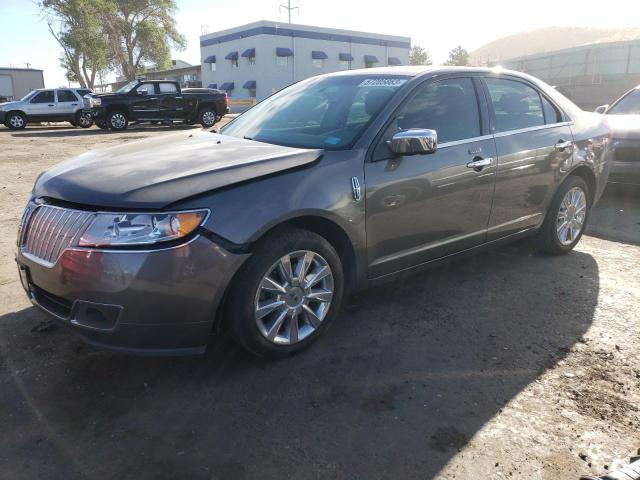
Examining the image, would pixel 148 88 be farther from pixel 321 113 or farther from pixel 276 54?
pixel 276 54

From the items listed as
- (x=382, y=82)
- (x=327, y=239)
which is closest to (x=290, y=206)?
(x=327, y=239)

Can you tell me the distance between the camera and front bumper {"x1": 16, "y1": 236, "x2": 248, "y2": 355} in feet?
8.22

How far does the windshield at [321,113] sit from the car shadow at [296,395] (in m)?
1.28

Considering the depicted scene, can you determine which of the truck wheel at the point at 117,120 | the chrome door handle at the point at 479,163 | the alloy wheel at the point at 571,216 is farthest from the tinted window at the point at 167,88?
the chrome door handle at the point at 479,163

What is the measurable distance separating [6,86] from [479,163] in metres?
45.3

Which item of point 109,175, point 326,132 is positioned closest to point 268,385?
point 109,175

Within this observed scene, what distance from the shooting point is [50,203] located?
288 cm

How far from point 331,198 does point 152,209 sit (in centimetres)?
102

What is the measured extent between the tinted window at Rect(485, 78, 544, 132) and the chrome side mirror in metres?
1.14

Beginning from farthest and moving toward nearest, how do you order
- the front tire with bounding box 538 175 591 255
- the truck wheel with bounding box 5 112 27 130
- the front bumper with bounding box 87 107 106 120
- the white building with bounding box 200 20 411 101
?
the white building with bounding box 200 20 411 101
the truck wheel with bounding box 5 112 27 130
the front bumper with bounding box 87 107 106 120
the front tire with bounding box 538 175 591 255

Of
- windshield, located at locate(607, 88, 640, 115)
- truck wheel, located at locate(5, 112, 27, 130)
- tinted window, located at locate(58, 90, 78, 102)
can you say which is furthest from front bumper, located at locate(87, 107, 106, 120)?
windshield, located at locate(607, 88, 640, 115)

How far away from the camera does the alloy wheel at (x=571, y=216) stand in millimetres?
4863

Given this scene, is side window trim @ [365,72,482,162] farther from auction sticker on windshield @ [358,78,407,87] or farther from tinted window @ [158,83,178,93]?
tinted window @ [158,83,178,93]

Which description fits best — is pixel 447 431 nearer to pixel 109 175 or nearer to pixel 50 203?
pixel 109 175
